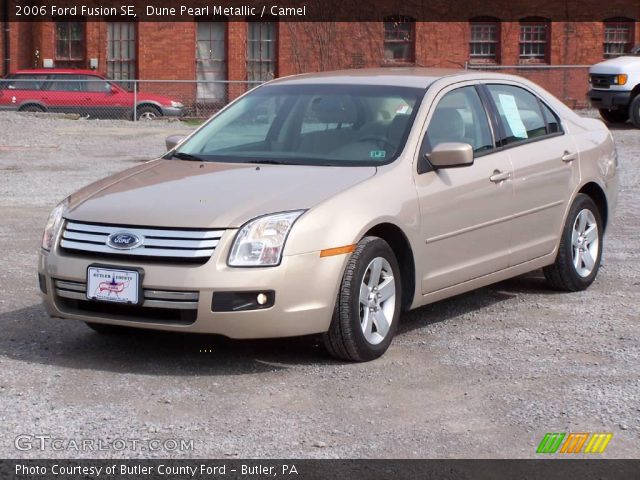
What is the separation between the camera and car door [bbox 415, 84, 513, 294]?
721 cm

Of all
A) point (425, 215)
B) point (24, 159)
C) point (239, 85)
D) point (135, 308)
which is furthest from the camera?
point (239, 85)

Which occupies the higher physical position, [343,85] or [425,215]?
[343,85]

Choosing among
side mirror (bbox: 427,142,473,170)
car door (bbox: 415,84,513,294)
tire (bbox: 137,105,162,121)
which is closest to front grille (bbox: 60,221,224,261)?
car door (bbox: 415,84,513,294)

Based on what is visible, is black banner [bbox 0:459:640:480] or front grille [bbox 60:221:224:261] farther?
front grille [bbox 60:221:224:261]

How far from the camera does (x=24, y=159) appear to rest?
20047 mm

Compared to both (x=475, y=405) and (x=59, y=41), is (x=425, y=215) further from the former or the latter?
(x=59, y=41)

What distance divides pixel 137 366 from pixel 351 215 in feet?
4.63

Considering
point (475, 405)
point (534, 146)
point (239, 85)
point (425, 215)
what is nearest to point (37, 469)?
point (475, 405)

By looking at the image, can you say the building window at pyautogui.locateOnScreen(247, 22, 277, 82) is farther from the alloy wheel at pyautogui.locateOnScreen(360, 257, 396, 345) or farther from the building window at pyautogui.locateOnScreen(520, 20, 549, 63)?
the alloy wheel at pyautogui.locateOnScreen(360, 257, 396, 345)

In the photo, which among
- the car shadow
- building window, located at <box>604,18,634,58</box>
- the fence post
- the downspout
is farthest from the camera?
building window, located at <box>604,18,634,58</box>

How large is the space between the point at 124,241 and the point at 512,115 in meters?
3.11

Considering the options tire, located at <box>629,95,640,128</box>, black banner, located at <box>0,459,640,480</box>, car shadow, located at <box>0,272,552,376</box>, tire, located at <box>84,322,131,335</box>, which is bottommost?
car shadow, located at <box>0,272,552,376</box>

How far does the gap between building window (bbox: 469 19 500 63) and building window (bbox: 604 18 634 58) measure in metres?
3.36

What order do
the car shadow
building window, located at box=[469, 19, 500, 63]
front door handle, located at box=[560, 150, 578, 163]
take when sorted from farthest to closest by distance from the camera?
building window, located at box=[469, 19, 500, 63] → front door handle, located at box=[560, 150, 578, 163] → the car shadow
